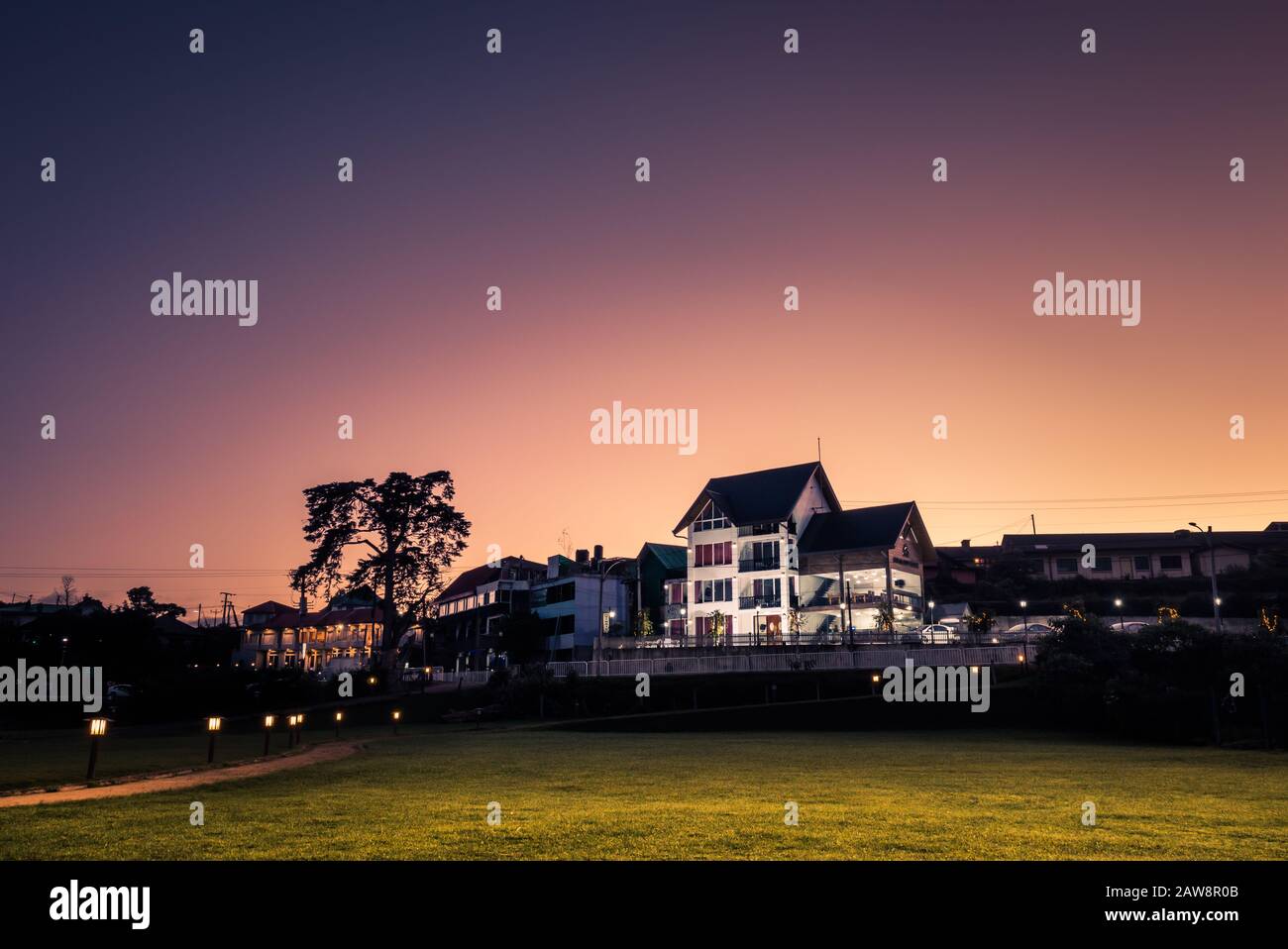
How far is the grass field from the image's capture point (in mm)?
9742

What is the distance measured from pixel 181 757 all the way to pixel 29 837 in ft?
50.9

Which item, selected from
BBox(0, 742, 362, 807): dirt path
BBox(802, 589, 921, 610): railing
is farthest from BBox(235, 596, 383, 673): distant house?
BBox(0, 742, 362, 807): dirt path

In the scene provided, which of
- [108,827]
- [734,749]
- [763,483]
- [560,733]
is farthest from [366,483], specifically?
[108,827]

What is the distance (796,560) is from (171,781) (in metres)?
52.0

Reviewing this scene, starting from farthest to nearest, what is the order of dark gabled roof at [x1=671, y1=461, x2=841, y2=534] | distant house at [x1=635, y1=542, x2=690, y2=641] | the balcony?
distant house at [x1=635, y1=542, x2=690, y2=641] → dark gabled roof at [x1=671, y1=461, x2=841, y2=534] → the balcony

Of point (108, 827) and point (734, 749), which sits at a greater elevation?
point (108, 827)

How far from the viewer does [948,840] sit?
10.1m

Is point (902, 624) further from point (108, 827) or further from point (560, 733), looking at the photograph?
point (108, 827)

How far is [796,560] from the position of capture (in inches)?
2613

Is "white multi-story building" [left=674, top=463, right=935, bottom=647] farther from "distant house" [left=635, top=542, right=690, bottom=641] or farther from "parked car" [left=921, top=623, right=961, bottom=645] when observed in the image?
"parked car" [left=921, top=623, right=961, bottom=645]

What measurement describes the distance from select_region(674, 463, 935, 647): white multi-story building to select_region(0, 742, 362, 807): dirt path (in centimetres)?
3780

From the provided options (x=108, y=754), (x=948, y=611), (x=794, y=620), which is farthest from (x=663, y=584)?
(x=108, y=754)

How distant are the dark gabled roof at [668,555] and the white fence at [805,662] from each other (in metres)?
24.4
